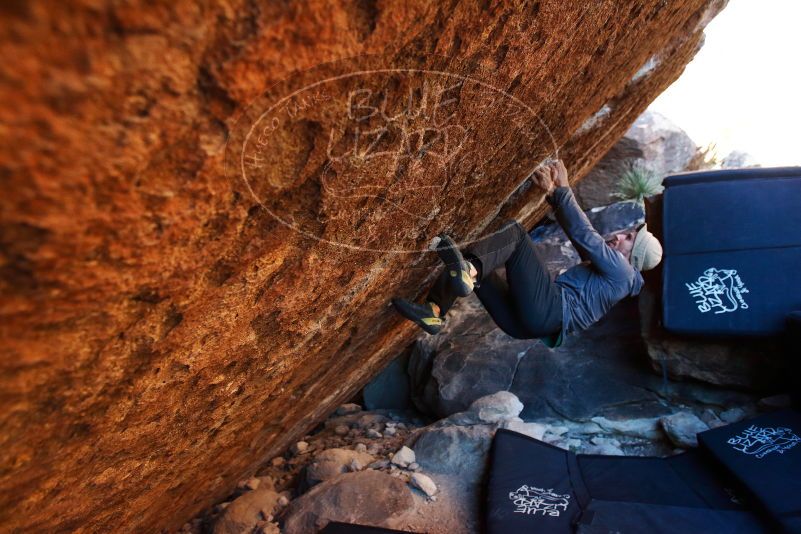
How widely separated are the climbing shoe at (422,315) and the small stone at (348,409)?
3.51 m

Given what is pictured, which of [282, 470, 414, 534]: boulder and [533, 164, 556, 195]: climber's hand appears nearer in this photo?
[533, 164, 556, 195]: climber's hand

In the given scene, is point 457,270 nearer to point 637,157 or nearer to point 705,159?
point 637,157

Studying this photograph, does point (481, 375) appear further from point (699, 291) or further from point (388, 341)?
point (699, 291)

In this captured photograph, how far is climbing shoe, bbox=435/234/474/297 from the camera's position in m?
2.49

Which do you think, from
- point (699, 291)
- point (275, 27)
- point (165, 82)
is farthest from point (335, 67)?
point (699, 291)

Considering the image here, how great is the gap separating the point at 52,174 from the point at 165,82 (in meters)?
0.25

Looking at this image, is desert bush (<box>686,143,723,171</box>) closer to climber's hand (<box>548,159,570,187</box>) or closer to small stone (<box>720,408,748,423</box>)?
small stone (<box>720,408,748,423</box>)

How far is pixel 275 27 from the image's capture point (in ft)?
3.04

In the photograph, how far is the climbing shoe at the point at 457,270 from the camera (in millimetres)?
2494

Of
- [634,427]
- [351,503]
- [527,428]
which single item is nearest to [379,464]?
[351,503]

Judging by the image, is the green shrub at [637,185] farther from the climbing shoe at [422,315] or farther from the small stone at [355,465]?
the small stone at [355,465]

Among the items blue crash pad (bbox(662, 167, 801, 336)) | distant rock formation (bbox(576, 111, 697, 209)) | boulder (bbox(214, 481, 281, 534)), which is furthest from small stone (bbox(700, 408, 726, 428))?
boulder (bbox(214, 481, 281, 534))

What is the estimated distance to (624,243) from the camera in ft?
10.1

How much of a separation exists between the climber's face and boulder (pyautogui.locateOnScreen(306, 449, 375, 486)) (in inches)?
101
